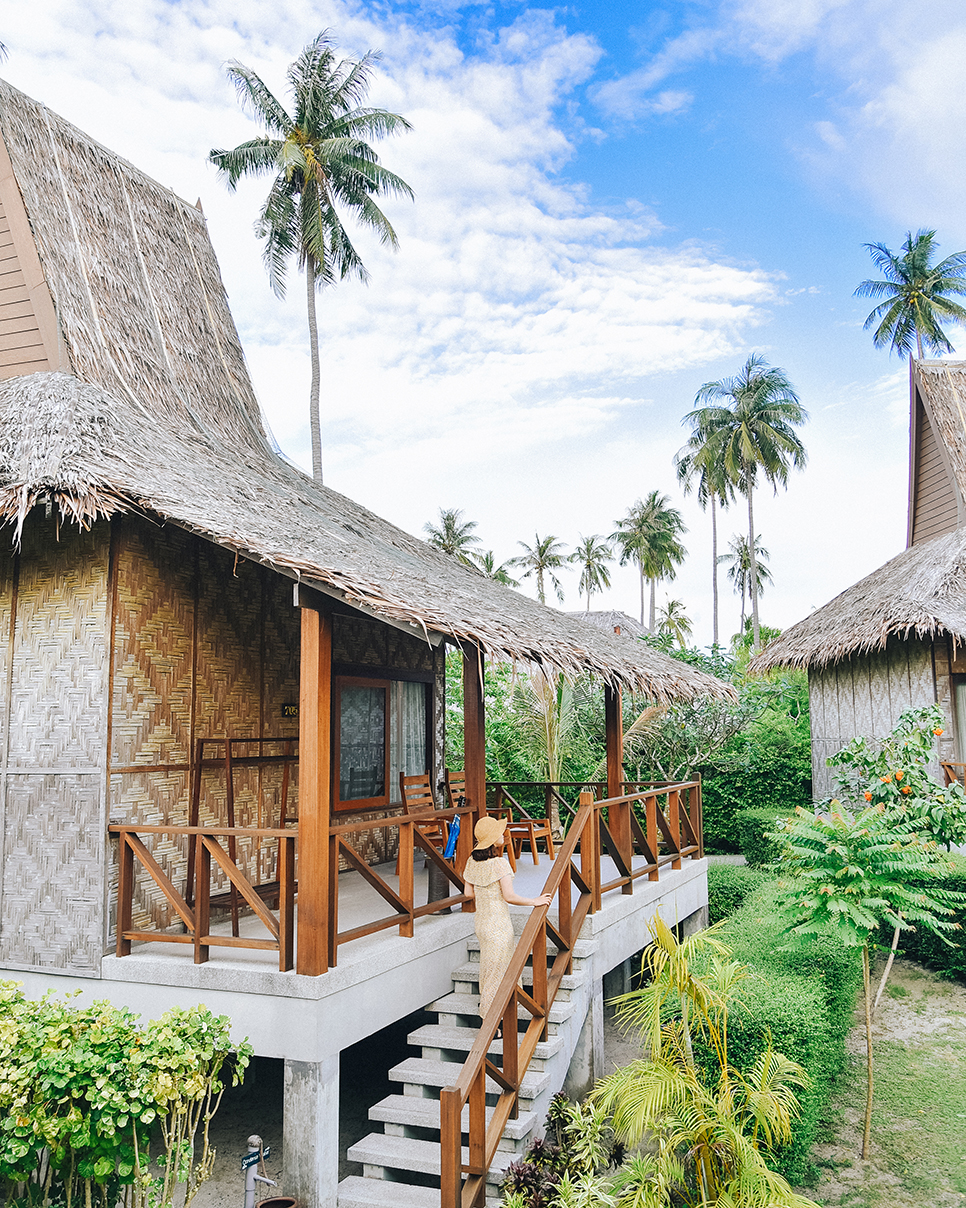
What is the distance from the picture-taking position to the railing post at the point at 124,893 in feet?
18.6

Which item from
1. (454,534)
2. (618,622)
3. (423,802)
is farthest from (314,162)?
(454,534)

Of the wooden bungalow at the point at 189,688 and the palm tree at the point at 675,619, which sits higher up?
the palm tree at the point at 675,619

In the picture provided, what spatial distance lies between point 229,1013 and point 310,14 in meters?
23.0

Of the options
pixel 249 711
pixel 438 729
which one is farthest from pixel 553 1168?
pixel 438 729

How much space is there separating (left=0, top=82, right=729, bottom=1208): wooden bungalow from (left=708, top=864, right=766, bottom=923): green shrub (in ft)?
8.76

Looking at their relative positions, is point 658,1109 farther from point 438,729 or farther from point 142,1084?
point 438,729

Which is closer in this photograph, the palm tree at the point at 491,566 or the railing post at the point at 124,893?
the railing post at the point at 124,893

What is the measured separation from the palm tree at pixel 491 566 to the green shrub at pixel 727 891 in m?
34.5

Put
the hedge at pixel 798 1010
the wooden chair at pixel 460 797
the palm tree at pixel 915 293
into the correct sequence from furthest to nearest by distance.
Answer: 1. the palm tree at pixel 915 293
2. the wooden chair at pixel 460 797
3. the hedge at pixel 798 1010

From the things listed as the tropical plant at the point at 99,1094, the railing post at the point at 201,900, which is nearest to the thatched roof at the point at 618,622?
the railing post at the point at 201,900

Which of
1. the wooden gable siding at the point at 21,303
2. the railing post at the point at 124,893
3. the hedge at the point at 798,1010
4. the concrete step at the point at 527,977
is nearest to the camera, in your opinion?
the railing post at the point at 124,893

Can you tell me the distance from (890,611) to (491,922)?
903 cm

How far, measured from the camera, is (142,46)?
13.4 meters

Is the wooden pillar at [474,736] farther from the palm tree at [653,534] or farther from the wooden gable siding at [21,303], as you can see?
the palm tree at [653,534]
